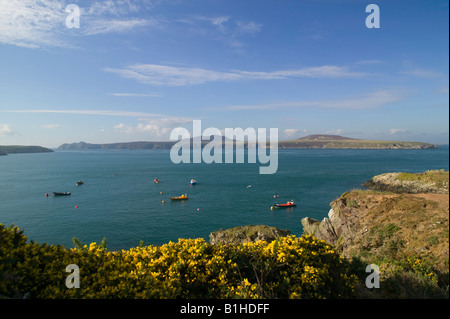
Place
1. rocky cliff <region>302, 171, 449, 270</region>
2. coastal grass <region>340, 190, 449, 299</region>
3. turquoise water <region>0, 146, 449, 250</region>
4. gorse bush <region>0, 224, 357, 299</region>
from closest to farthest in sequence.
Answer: gorse bush <region>0, 224, 357, 299</region> < coastal grass <region>340, 190, 449, 299</region> < rocky cliff <region>302, 171, 449, 270</region> < turquoise water <region>0, 146, 449, 250</region>

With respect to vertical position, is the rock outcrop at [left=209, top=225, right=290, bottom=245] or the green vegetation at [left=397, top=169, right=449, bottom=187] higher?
the green vegetation at [left=397, top=169, right=449, bottom=187]

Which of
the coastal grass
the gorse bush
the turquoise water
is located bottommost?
the turquoise water

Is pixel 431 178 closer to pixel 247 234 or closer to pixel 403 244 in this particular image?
pixel 247 234

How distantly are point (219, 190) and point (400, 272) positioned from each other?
187ft

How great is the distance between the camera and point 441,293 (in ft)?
24.5

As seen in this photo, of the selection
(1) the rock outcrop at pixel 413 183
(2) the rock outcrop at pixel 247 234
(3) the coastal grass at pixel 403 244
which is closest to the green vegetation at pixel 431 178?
(1) the rock outcrop at pixel 413 183

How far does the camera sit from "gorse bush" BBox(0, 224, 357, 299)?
5637 mm

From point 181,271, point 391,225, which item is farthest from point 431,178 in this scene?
point 181,271

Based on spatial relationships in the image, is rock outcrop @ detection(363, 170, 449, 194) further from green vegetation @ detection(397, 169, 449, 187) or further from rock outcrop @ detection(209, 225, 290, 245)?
rock outcrop @ detection(209, 225, 290, 245)

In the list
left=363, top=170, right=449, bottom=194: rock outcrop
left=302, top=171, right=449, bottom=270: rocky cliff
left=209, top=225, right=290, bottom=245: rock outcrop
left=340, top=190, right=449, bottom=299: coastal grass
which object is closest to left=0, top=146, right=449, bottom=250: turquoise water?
left=363, top=170, right=449, bottom=194: rock outcrop

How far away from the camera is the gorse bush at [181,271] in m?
5.64

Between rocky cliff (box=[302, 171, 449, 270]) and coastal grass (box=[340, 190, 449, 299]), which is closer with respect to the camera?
coastal grass (box=[340, 190, 449, 299])
